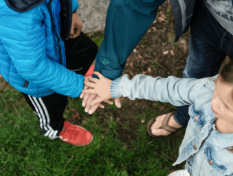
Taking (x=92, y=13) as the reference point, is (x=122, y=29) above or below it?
above

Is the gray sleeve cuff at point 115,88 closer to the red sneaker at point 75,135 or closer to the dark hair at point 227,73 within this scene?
the dark hair at point 227,73

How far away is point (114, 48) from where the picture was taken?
197 cm

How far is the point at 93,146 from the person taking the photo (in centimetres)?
288

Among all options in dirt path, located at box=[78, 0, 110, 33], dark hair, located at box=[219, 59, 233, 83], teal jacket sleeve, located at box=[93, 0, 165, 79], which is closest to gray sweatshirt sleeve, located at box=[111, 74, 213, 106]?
teal jacket sleeve, located at box=[93, 0, 165, 79]

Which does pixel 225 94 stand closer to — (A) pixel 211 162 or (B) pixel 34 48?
(A) pixel 211 162

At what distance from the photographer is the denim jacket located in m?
1.47

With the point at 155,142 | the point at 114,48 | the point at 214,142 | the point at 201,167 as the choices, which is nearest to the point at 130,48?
the point at 114,48

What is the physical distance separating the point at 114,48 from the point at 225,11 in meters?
1.01

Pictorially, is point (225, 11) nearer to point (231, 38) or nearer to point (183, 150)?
point (231, 38)

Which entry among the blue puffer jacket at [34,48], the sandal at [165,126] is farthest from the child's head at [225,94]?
the sandal at [165,126]

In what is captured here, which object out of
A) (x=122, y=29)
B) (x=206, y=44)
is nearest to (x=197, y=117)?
(x=206, y=44)

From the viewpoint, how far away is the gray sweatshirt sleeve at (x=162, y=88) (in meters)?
1.60

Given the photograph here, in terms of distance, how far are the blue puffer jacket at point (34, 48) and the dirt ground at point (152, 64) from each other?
4.14ft

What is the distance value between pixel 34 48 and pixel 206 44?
1.60m
